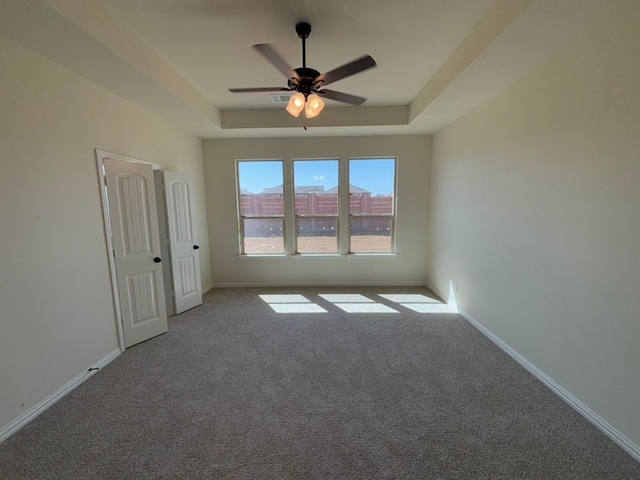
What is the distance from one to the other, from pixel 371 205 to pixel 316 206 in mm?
1000

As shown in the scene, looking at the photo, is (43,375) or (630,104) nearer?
(630,104)

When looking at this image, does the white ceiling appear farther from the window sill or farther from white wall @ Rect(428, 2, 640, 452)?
the window sill

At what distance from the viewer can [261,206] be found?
4855mm

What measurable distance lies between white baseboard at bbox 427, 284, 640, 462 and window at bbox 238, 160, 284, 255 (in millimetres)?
3548

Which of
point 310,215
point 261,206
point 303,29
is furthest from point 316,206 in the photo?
point 303,29

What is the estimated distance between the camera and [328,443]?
1.71 metres

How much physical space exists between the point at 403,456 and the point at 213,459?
116cm

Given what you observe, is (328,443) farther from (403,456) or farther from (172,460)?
(172,460)

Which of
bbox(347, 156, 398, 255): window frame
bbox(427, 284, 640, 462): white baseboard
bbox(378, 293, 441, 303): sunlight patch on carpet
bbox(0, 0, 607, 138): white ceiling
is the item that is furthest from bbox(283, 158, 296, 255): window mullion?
bbox(427, 284, 640, 462): white baseboard

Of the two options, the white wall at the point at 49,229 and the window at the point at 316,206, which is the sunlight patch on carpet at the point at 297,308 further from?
the white wall at the point at 49,229

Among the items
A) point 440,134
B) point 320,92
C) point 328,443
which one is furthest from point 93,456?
point 440,134

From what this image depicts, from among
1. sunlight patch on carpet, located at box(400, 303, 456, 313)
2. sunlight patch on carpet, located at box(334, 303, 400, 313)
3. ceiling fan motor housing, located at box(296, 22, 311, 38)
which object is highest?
ceiling fan motor housing, located at box(296, 22, 311, 38)

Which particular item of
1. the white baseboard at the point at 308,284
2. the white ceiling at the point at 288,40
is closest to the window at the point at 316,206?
the white baseboard at the point at 308,284

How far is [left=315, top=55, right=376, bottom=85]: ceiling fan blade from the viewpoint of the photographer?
1842 millimetres
